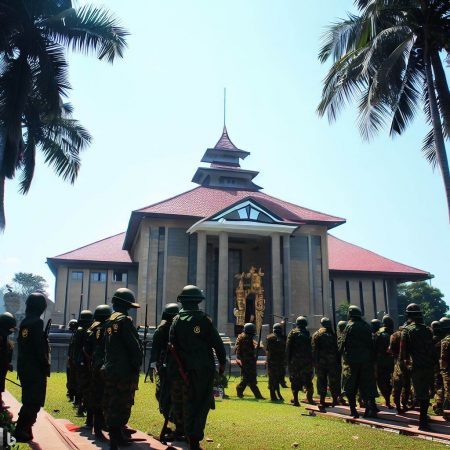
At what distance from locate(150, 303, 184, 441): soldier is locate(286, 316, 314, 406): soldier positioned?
4635 millimetres

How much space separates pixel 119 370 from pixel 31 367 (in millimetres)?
1441

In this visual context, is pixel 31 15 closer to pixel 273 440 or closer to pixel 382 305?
A: pixel 273 440

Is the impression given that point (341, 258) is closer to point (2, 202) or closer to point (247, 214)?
point (247, 214)

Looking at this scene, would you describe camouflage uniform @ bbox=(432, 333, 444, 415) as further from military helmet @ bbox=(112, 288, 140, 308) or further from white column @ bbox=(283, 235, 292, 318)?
white column @ bbox=(283, 235, 292, 318)

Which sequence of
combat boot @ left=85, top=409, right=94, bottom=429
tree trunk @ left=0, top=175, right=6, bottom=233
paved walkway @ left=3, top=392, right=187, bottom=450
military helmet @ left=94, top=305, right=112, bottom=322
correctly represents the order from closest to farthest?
paved walkway @ left=3, top=392, right=187, bottom=450, combat boot @ left=85, top=409, right=94, bottom=429, military helmet @ left=94, top=305, right=112, bottom=322, tree trunk @ left=0, top=175, right=6, bottom=233

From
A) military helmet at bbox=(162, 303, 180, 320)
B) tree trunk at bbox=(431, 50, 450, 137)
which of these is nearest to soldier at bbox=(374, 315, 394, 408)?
military helmet at bbox=(162, 303, 180, 320)

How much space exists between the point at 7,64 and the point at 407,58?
13477 mm

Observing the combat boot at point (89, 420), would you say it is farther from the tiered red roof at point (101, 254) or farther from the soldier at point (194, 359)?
the tiered red roof at point (101, 254)

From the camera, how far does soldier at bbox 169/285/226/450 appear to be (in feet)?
19.2

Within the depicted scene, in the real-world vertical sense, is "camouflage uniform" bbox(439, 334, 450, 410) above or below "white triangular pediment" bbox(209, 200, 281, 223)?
below

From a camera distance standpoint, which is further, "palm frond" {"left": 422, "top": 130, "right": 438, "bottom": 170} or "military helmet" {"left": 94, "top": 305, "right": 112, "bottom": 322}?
"palm frond" {"left": 422, "top": 130, "right": 438, "bottom": 170}

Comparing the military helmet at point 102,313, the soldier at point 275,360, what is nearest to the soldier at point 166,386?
the military helmet at point 102,313

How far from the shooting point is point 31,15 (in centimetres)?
A: 1673

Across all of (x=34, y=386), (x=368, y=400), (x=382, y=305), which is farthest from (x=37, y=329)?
(x=382, y=305)
